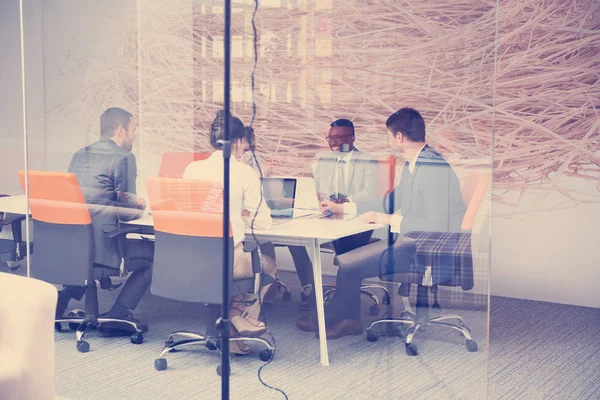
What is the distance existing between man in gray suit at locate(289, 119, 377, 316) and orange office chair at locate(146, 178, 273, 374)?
0.27 m

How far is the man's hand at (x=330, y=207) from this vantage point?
4.16 m

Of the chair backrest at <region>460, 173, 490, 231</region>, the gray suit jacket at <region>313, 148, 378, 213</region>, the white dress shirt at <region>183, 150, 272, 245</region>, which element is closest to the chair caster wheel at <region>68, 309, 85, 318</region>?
the white dress shirt at <region>183, 150, 272, 245</region>

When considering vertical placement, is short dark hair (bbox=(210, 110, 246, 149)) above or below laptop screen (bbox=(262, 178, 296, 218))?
above

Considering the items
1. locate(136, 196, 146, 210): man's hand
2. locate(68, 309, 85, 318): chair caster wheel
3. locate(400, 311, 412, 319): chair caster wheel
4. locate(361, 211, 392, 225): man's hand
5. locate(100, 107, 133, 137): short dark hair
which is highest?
locate(100, 107, 133, 137): short dark hair

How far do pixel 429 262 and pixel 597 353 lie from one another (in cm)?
119

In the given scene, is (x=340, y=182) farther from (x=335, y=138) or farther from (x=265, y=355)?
(x=265, y=355)

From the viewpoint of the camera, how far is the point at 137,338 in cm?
373

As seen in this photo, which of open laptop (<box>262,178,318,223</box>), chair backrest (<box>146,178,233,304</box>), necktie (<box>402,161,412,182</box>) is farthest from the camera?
necktie (<box>402,161,412,182</box>)

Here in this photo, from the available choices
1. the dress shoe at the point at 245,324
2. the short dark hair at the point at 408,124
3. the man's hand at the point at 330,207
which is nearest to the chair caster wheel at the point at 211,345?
the dress shoe at the point at 245,324

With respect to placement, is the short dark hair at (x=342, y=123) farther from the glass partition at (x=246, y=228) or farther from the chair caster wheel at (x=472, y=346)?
the chair caster wheel at (x=472, y=346)

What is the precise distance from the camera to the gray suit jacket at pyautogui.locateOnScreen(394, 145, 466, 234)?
3.75 metres

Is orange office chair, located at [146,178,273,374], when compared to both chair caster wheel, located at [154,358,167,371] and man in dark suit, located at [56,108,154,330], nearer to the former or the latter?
chair caster wheel, located at [154,358,167,371]

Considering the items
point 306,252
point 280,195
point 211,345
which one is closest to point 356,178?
point 280,195

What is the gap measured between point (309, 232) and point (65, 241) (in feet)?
4.40
